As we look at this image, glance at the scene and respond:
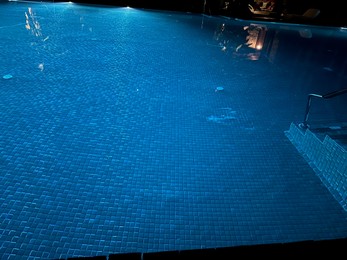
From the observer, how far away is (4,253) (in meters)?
1.62

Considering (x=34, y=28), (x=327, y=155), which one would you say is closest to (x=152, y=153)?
(x=327, y=155)

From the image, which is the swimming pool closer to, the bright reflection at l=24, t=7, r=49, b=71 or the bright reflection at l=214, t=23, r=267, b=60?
the bright reflection at l=24, t=7, r=49, b=71

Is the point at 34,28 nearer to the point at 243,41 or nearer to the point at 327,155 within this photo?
the point at 243,41

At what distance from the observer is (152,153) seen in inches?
106

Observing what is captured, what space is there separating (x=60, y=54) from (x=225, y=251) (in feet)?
18.4

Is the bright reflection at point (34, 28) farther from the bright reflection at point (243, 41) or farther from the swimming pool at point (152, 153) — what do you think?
the bright reflection at point (243, 41)

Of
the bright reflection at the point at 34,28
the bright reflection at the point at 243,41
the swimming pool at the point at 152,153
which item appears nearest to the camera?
the swimming pool at the point at 152,153

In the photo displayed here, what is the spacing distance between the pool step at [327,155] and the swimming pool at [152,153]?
10 centimetres

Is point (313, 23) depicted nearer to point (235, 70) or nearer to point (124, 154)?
point (235, 70)

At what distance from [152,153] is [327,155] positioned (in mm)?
1825

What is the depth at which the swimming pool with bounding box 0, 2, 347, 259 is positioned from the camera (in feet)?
6.09

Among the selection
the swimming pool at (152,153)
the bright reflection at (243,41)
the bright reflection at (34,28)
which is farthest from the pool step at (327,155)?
the bright reflection at (34,28)

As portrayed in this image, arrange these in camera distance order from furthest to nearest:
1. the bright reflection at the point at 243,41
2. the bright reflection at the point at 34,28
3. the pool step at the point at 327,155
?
1. the bright reflection at the point at 243,41
2. the bright reflection at the point at 34,28
3. the pool step at the point at 327,155

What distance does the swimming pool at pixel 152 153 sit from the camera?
1.86 meters
